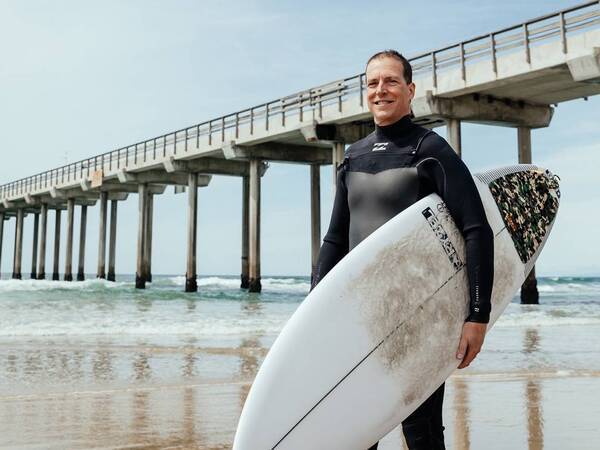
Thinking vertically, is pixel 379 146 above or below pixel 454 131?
below

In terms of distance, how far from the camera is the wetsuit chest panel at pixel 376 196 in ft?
7.41

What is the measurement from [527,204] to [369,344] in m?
1.00

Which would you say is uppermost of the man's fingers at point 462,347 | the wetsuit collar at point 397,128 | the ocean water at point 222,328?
the wetsuit collar at point 397,128

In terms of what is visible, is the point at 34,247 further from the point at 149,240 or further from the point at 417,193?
the point at 417,193

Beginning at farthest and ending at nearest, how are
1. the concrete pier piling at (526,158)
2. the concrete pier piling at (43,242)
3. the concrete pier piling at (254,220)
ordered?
the concrete pier piling at (43,242)
the concrete pier piling at (254,220)
the concrete pier piling at (526,158)

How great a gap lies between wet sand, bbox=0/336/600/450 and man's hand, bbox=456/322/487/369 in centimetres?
120

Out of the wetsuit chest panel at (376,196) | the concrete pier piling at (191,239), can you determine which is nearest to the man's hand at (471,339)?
the wetsuit chest panel at (376,196)

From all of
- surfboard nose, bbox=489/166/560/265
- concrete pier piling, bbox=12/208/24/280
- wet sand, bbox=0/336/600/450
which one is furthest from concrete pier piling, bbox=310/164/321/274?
concrete pier piling, bbox=12/208/24/280

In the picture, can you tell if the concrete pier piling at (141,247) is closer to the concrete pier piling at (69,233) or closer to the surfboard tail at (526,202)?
the concrete pier piling at (69,233)

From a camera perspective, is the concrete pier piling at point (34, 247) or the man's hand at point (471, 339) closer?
Answer: the man's hand at point (471, 339)

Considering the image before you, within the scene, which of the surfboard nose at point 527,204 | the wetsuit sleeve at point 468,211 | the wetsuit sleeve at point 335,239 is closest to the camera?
the wetsuit sleeve at point 468,211

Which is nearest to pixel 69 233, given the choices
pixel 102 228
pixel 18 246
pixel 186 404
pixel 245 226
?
pixel 102 228

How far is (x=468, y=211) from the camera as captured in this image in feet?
7.02

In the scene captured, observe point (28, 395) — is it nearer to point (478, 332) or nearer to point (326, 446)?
point (326, 446)
